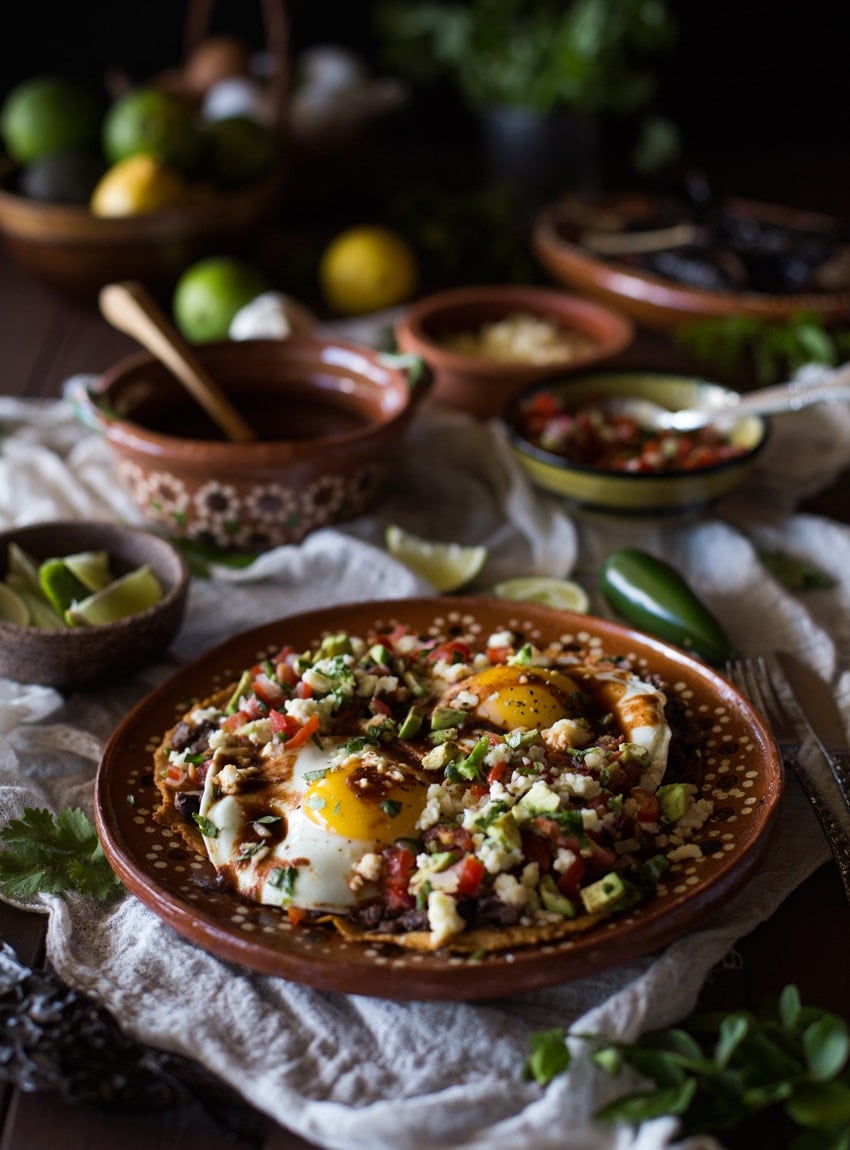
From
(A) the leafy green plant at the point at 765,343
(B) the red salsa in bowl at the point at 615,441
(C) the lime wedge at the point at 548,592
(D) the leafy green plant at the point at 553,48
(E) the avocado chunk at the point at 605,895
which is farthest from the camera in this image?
(D) the leafy green plant at the point at 553,48

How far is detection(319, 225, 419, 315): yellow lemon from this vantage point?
376cm

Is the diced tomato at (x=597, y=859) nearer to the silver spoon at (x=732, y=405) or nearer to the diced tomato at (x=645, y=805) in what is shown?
the diced tomato at (x=645, y=805)

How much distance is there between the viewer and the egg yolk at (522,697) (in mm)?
1782

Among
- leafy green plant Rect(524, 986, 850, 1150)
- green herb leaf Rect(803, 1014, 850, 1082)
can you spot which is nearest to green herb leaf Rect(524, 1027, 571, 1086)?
leafy green plant Rect(524, 986, 850, 1150)

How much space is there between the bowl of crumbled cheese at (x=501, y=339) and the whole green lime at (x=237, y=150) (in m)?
0.87

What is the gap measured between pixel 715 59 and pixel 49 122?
3.62 m

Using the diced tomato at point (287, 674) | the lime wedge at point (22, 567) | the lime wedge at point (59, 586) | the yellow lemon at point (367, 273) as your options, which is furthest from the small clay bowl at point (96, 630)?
the yellow lemon at point (367, 273)

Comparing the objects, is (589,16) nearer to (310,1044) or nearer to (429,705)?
(429,705)

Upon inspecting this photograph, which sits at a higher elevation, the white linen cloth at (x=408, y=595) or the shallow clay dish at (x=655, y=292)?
the shallow clay dish at (x=655, y=292)

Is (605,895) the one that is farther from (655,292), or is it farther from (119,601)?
(655,292)

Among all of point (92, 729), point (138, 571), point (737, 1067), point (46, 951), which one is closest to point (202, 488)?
point (138, 571)

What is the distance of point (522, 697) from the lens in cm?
180

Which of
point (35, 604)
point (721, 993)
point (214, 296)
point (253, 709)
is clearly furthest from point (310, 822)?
point (214, 296)

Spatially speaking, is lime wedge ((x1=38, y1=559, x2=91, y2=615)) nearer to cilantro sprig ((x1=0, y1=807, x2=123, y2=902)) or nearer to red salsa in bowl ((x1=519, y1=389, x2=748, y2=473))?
cilantro sprig ((x1=0, y1=807, x2=123, y2=902))
